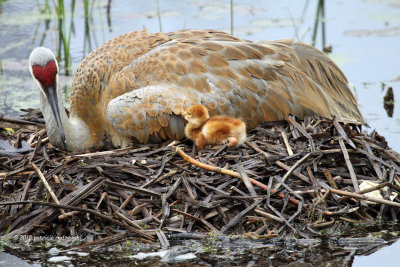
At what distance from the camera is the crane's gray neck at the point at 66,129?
6484 millimetres

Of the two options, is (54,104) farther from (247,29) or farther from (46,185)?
(247,29)

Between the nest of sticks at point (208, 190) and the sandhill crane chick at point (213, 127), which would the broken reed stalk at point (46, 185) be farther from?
the sandhill crane chick at point (213, 127)

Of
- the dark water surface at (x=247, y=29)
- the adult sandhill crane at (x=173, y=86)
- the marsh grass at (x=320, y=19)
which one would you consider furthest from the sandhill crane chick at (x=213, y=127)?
the marsh grass at (x=320, y=19)

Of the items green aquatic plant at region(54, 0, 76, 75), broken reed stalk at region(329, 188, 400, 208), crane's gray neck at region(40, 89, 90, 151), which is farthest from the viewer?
green aquatic plant at region(54, 0, 76, 75)

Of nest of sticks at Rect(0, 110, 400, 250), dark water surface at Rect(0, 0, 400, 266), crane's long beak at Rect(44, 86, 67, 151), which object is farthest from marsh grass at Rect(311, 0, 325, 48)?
crane's long beak at Rect(44, 86, 67, 151)

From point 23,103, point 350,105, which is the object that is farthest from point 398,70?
point 23,103

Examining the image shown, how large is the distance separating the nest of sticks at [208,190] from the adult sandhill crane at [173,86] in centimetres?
32

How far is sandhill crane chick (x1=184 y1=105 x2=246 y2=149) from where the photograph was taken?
6027mm

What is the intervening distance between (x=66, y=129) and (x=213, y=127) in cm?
145

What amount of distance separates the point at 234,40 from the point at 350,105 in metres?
1.32

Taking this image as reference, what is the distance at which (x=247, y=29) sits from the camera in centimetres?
1043

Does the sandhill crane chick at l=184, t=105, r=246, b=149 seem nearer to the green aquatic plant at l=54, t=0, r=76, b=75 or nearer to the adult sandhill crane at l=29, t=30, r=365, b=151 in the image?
the adult sandhill crane at l=29, t=30, r=365, b=151

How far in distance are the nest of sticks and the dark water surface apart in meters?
1.62

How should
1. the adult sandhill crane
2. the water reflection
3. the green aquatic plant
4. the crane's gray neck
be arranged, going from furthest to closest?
the green aquatic plant
the water reflection
the crane's gray neck
the adult sandhill crane
